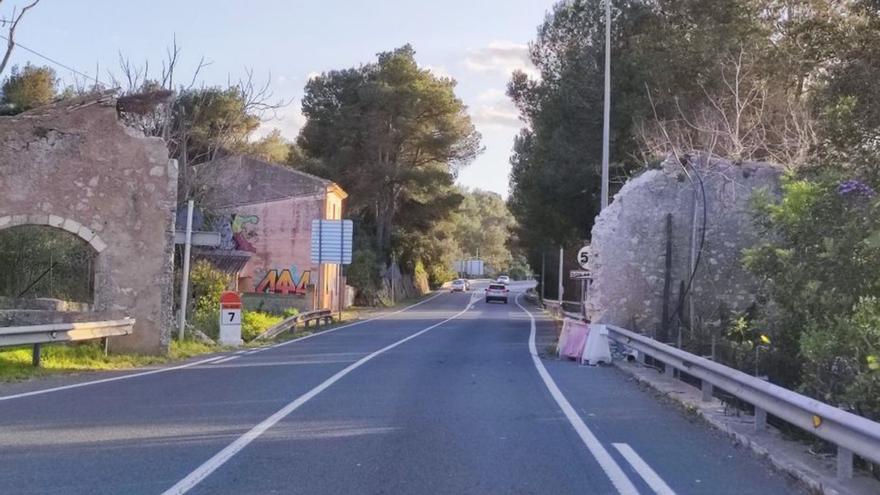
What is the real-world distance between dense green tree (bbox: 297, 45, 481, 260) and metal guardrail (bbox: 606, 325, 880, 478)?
50.5 metres

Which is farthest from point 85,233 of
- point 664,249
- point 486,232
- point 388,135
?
point 486,232

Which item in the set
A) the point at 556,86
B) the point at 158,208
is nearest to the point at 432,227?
the point at 556,86

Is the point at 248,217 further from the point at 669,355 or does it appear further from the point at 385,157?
the point at 669,355

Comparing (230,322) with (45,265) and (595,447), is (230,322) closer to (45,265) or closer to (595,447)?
(45,265)

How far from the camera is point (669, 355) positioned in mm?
14234

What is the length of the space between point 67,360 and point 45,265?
12.4 m

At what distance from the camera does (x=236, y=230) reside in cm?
4834

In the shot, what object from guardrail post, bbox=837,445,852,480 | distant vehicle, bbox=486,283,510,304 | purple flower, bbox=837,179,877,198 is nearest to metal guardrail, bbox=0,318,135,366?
guardrail post, bbox=837,445,852,480

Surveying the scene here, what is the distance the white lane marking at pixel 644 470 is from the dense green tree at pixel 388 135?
53600 millimetres

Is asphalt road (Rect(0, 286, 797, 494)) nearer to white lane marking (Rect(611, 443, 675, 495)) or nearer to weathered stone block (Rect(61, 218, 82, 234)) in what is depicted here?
white lane marking (Rect(611, 443, 675, 495))

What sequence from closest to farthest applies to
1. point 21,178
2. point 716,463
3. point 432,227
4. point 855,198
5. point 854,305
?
point 716,463, point 854,305, point 855,198, point 21,178, point 432,227

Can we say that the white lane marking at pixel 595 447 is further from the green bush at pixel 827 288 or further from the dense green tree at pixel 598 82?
the dense green tree at pixel 598 82

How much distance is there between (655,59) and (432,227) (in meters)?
40.2

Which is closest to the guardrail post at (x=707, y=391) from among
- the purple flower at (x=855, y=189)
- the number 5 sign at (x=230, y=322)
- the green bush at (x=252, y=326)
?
the purple flower at (x=855, y=189)
